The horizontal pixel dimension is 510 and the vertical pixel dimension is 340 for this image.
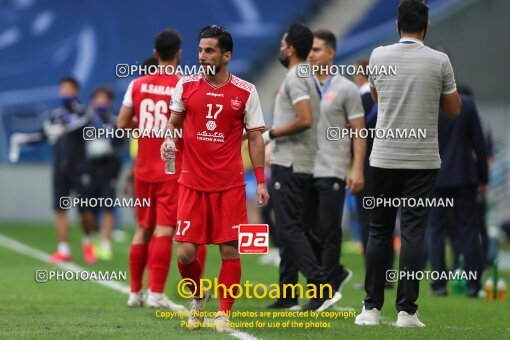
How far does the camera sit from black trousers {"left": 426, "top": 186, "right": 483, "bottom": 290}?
11.9 meters

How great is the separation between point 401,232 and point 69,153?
8.43m

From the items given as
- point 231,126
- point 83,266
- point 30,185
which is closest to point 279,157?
point 231,126

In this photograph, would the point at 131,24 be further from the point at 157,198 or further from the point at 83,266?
the point at 157,198

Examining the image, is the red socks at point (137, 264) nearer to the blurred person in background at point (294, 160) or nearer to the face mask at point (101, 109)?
the blurred person in background at point (294, 160)

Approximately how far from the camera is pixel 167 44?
33.4ft

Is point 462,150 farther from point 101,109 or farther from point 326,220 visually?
point 101,109

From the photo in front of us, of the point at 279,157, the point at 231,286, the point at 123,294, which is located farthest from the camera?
the point at 123,294

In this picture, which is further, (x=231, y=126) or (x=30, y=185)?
(x=30, y=185)

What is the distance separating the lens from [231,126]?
8.46 meters

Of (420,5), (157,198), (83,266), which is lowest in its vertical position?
(83,266)

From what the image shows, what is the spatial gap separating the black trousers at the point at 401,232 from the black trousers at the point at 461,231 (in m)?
3.21

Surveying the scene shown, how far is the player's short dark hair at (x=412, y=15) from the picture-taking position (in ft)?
28.0

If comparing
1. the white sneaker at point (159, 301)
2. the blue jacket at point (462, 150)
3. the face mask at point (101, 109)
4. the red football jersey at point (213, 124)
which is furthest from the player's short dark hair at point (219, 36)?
the face mask at point (101, 109)

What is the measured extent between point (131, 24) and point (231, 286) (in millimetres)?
19968
